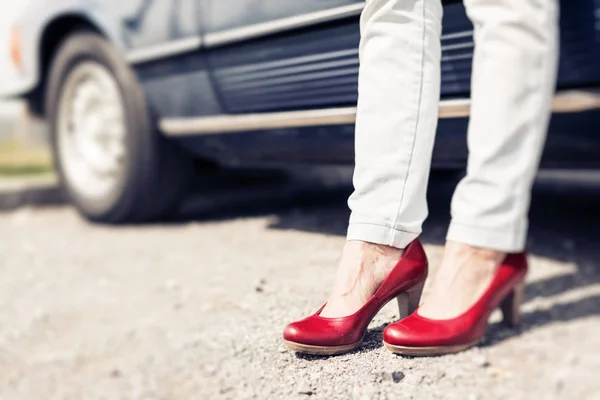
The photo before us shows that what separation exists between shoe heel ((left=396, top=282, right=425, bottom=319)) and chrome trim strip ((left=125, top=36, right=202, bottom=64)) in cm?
136

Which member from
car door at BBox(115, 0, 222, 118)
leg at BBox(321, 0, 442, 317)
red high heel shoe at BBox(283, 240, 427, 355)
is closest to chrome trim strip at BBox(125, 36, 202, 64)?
car door at BBox(115, 0, 222, 118)

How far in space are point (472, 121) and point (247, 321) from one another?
1.72 feet

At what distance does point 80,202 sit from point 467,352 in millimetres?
2278

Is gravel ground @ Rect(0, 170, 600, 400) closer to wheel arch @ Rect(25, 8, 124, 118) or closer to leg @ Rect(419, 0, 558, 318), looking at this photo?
leg @ Rect(419, 0, 558, 318)

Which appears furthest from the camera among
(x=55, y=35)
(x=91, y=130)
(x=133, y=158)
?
(x=55, y=35)

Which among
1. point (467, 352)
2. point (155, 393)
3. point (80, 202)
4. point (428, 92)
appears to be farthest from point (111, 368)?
point (80, 202)

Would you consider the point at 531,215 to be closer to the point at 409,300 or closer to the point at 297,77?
the point at 297,77

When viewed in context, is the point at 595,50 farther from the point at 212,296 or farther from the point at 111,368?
the point at 111,368

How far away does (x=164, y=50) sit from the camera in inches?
93.4

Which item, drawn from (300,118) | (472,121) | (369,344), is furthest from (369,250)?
(300,118)

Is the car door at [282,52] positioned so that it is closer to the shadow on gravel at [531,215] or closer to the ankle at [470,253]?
the shadow on gravel at [531,215]

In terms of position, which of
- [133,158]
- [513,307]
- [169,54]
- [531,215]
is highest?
[169,54]

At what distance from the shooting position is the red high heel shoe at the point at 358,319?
1.00 meters

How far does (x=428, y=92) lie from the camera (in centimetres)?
109
